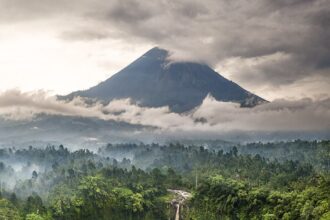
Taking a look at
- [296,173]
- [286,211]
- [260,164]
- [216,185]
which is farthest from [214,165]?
[286,211]

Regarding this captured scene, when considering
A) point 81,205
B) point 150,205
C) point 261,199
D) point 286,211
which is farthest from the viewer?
point 150,205

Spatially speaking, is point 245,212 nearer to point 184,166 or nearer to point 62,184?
point 62,184

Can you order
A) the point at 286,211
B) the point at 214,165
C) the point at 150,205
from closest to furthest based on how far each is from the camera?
the point at 286,211, the point at 150,205, the point at 214,165

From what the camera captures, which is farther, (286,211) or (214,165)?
(214,165)

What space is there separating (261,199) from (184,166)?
86.3 metres

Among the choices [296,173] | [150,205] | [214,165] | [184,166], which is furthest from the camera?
[184,166]

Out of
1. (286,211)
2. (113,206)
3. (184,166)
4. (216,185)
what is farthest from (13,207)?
(184,166)

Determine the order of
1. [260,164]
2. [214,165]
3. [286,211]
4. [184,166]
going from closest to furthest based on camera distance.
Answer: [286,211]
[260,164]
[214,165]
[184,166]

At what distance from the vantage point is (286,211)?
84.5m

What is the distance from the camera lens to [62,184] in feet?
428

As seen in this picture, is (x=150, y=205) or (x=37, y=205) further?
(x=150, y=205)

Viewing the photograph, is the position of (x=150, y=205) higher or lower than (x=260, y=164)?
lower

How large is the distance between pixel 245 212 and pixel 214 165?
60.6 metres

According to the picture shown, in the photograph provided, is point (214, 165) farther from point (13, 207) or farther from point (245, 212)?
point (13, 207)
